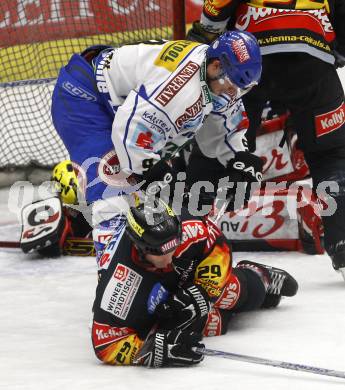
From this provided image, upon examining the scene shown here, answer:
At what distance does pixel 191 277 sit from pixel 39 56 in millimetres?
3295

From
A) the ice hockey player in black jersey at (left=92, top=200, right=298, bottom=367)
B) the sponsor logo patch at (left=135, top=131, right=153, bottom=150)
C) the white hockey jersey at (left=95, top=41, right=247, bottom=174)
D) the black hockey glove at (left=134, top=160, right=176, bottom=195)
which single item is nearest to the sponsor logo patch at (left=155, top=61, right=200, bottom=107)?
the white hockey jersey at (left=95, top=41, right=247, bottom=174)

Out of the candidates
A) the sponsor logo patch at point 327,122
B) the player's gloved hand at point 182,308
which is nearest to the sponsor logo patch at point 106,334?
the player's gloved hand at point 182,308

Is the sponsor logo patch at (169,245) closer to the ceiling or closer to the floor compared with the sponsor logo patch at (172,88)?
closer to the floor

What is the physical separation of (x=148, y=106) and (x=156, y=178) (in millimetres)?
317

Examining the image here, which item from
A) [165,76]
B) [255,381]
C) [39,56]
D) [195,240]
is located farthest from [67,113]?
[39,56]

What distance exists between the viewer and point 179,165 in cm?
541

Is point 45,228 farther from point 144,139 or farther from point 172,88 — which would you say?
point 172,88

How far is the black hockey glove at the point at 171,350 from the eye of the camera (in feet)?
10.6

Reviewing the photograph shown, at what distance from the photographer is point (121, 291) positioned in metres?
3.37

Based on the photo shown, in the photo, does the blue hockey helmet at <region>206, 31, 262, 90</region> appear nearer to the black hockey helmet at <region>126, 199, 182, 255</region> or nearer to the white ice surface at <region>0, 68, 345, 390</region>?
the black hockey helmet at <region>126, 199, 182, 255</region>

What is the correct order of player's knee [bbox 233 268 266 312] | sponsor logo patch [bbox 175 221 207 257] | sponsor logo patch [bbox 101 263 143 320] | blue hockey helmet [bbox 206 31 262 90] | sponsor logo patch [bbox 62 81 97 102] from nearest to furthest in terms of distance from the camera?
sponsor logo patch [bbox 101 263 143 320]
sponsor logo patch [bbox 175 221 207 257]
blue hockey helmet [bbox 206 31 262 90]
player's knee [bbox 233 268 266 312]
sponsor logo patch [bbox 62 81 97 102]

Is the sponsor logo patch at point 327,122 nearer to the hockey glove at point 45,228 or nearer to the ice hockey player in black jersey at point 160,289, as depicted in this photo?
the ice hockey player in black jersey at point 160,289

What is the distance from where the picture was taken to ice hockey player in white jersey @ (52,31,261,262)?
11.9 ft

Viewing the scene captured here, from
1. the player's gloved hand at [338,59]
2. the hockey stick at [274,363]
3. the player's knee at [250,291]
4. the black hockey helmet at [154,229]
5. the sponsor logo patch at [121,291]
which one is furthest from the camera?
the player's gloved hand at [338,59]
